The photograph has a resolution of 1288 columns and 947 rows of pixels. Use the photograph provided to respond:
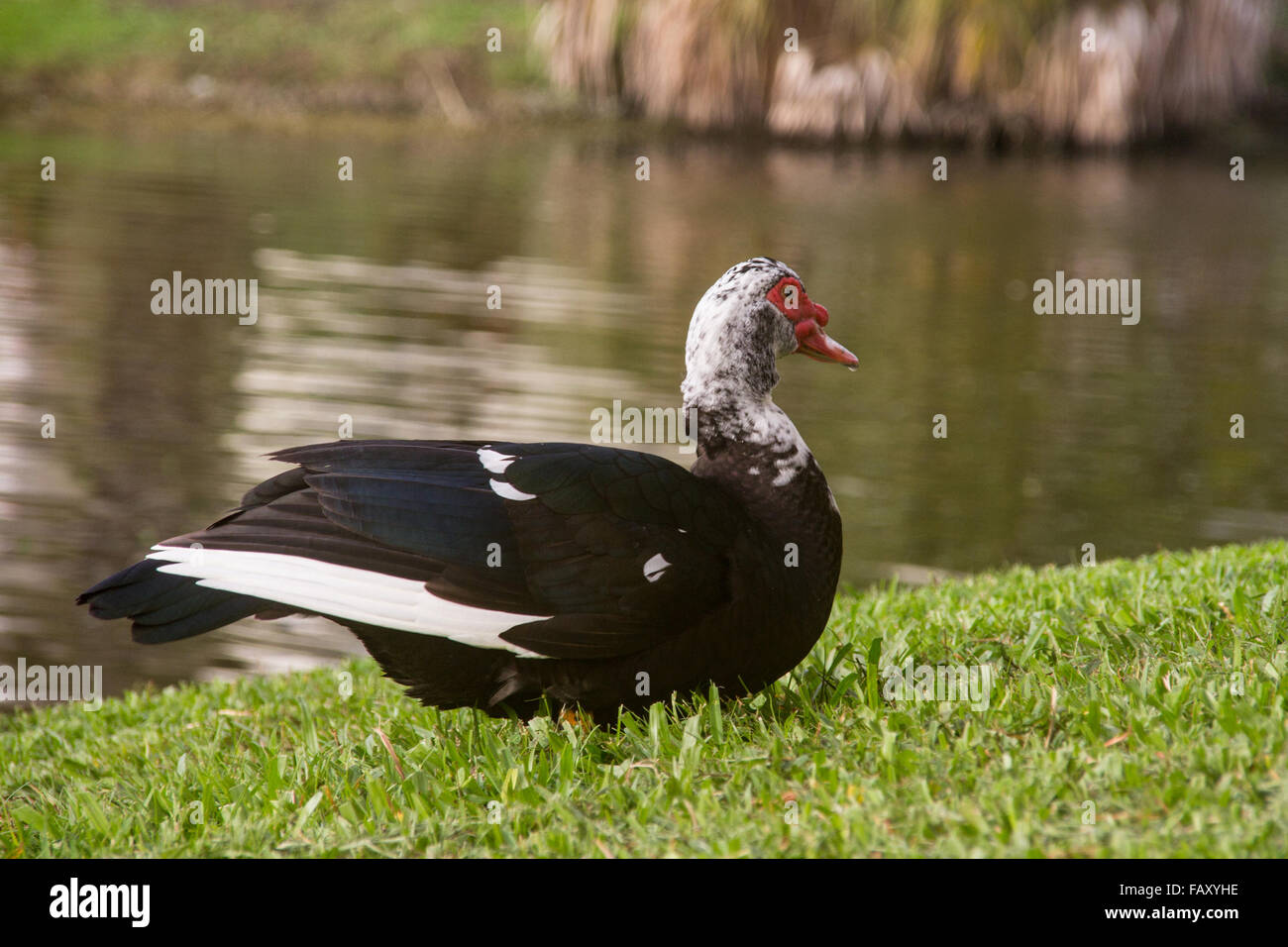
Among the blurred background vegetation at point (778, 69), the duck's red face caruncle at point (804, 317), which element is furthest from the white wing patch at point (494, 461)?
the blurred background vegetation at point (778, 69)

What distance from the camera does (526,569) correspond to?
384cm

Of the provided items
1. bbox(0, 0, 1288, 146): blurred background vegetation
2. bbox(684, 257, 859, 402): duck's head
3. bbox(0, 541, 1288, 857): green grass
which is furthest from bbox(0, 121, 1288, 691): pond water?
bbox(684, 257, 859, 402): duck's head

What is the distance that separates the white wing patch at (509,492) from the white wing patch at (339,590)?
0.32 m

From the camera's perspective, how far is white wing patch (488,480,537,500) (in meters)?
3.91

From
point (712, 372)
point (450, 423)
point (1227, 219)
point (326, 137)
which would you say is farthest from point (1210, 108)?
point (712, 372)

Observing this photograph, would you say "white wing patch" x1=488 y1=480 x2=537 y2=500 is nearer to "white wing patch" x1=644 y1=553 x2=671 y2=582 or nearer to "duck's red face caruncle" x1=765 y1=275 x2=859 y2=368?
"white wing patch" x1=644 y1=553 x2=671 y2=582

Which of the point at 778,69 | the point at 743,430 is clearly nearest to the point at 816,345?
the point at 743,430

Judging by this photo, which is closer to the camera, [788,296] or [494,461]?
[494,461]

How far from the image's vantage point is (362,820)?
3727mm

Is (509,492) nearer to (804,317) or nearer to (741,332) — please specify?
(741,332)

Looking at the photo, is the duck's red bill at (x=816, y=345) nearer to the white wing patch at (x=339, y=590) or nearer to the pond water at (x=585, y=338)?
the white wing patch at (x=339, y=590)

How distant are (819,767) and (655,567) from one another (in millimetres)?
659

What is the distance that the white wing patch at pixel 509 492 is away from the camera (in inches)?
154

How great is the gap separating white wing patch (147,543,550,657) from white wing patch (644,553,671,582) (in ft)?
1.03
